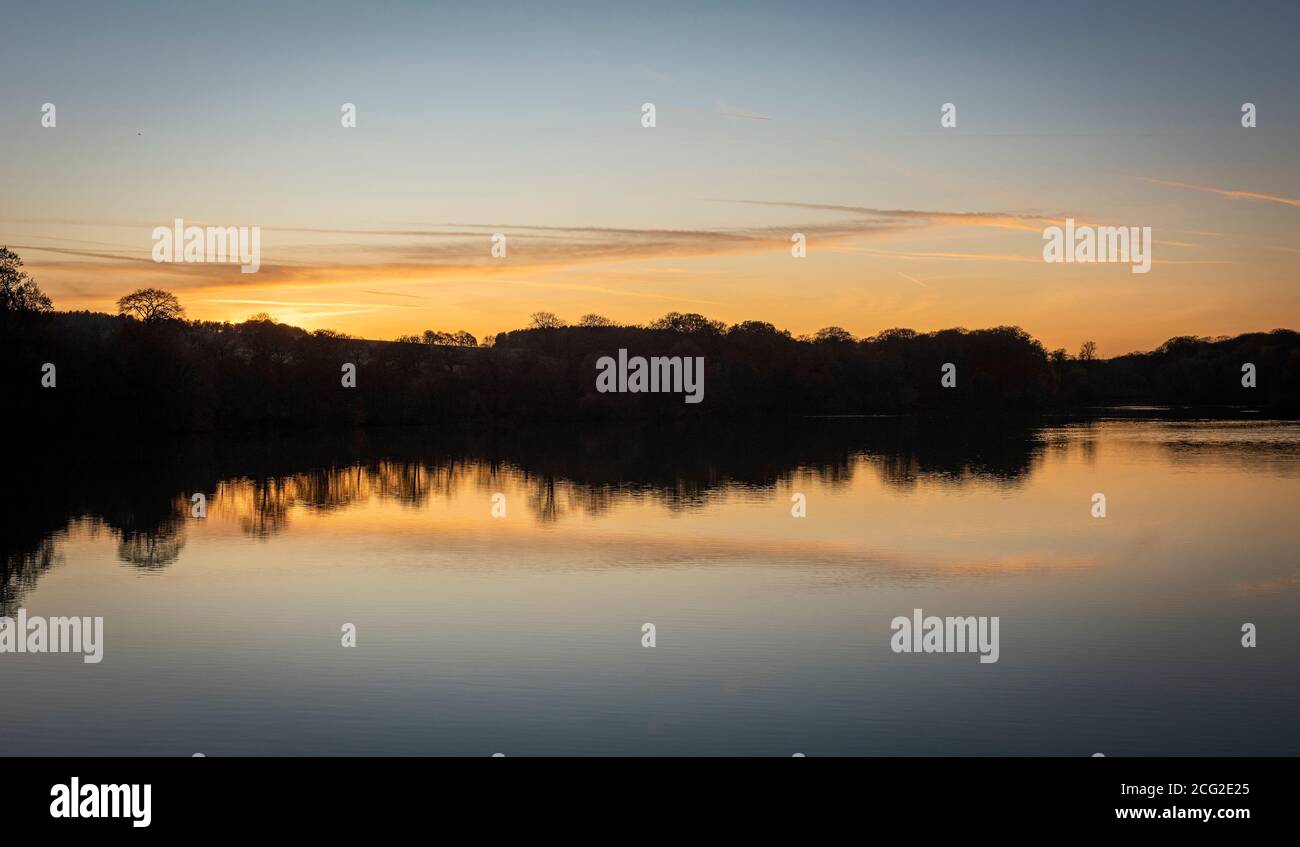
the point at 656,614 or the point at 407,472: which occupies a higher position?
the point at 407,472

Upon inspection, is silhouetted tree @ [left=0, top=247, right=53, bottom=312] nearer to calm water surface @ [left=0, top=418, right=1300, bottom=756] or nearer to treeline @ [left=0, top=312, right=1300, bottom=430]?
treeline @ [left=0, top=312, right=1300, bottom=430]

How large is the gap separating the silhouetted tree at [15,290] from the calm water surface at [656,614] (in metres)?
12.1

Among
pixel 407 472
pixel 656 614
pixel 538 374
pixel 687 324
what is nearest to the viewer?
pixel 656 614

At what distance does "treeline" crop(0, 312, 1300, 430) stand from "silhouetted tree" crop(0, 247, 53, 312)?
14.7 inches

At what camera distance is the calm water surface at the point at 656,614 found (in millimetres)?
9289

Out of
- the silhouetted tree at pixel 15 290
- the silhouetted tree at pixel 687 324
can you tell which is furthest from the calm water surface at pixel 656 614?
the silhouetted tree at pixel 687 324

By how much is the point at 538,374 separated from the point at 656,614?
6947 centimetres

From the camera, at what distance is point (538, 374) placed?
271 ft

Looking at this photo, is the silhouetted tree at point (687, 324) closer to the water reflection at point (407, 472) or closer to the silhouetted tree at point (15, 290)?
the water reflection at point (407, 472)

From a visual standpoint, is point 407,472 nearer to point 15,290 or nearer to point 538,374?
point 15,290

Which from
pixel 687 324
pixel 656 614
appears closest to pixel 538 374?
pixel 687 324
